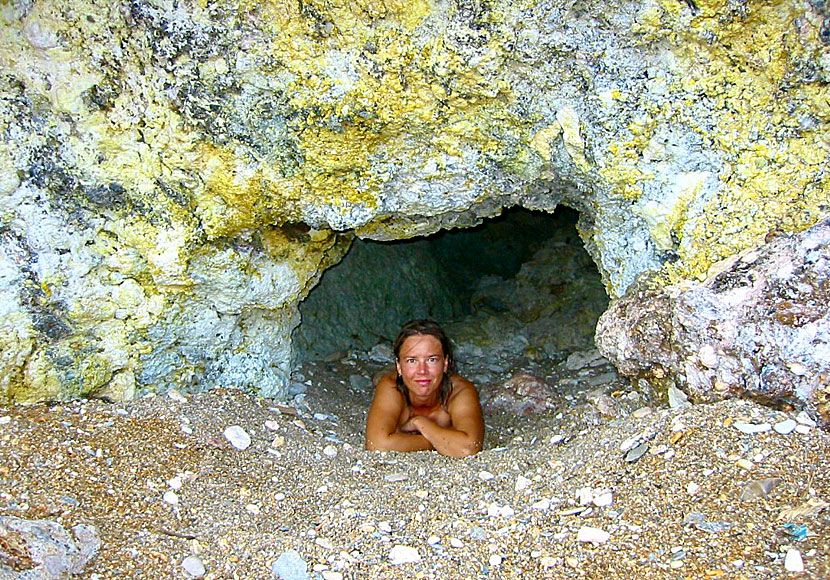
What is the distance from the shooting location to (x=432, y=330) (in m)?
3.39

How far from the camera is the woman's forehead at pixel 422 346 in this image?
3.31 m

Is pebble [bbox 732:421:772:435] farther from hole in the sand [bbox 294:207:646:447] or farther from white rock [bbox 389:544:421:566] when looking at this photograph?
white rock [bbox 389:544:421:566]

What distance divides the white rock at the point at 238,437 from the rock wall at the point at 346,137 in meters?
0.42

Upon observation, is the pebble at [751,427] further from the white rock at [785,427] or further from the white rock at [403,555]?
the white rock at [403,555]

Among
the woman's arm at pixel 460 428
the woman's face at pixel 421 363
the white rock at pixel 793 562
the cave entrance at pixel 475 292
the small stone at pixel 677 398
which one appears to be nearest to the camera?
the white rock at pixel 793 562

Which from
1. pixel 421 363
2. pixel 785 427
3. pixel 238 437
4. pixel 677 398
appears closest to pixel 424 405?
pixel 421 363

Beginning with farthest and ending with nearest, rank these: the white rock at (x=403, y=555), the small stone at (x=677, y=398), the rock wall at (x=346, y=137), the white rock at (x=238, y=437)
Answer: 1. the white rock at (x=238, y=437)
2. the small stone at (x=677, y=398)
3. the rock wall at (x=346, y=137)
4. the white rock at (x=403, y=555)

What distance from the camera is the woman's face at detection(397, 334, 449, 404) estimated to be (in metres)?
3.29

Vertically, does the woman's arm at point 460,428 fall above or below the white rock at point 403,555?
above

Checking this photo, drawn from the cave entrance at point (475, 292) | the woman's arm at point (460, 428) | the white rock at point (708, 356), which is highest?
the cave entrance at point (475, 292)

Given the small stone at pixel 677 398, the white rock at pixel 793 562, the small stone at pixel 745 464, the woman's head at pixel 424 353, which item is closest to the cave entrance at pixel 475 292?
the woman's head at pixel 424 353

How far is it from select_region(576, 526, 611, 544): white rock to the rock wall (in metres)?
0.88

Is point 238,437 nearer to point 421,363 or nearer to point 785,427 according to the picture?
point 421,363

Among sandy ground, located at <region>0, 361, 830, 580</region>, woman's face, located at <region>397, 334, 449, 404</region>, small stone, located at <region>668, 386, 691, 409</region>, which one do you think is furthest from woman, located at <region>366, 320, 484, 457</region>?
small stone, located at <region>668, 386, 691, 409</region>
